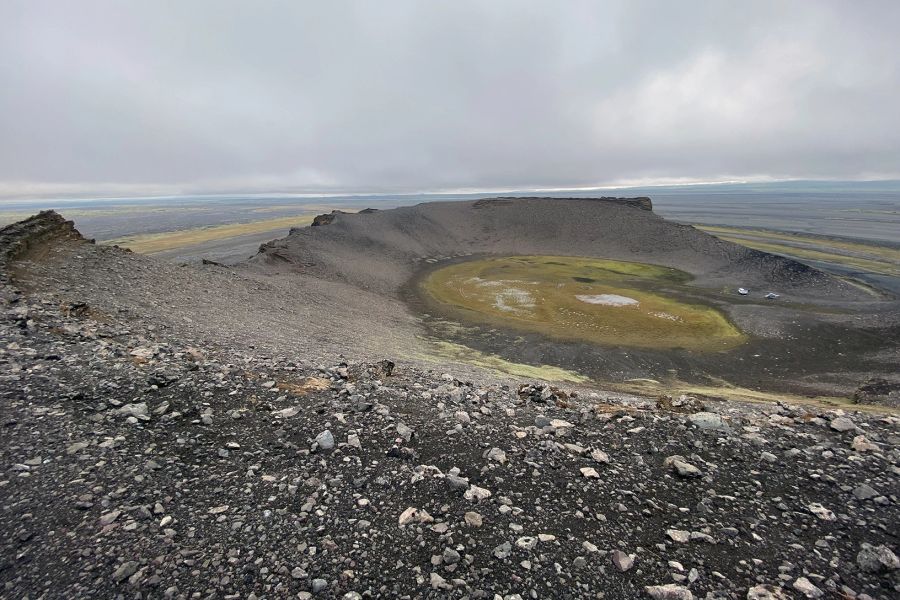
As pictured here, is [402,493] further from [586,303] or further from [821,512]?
[586,303]

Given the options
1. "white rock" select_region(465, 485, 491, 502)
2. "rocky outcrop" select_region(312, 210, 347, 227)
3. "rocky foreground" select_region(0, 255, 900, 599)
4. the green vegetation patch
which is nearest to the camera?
"rocky foreground" select_region(0, 255, 900, 599)

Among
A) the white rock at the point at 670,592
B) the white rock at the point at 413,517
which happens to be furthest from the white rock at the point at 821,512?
the white rock at the point at 413,517

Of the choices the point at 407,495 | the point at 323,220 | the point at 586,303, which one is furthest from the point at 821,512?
the point at 323,220

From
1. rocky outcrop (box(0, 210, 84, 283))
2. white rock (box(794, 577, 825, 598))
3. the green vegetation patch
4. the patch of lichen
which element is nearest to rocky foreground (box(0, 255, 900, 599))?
white rock (box(794, 577, 825, 598))

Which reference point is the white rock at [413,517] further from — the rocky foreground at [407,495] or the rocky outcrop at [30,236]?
the rocky outcrop at [30,236]

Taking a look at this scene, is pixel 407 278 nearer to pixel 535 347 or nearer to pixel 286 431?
pixel 535 347

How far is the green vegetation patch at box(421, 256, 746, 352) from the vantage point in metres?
32.9

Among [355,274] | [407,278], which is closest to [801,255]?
[407,278]

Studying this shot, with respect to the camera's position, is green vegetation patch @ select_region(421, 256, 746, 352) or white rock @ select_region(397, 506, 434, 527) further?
green vegetation patch @ select_region(421, 256, 746, 352)

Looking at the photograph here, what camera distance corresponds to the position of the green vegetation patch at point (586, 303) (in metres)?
32.9

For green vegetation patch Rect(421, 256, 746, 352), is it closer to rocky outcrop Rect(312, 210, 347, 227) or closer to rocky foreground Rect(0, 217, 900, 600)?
rocky outcrop Rect(312, 210, 347, 227)

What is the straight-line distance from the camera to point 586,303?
42.6m

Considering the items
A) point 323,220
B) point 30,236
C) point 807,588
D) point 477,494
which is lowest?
point 807,588

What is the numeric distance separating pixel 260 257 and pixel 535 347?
31820 mm
